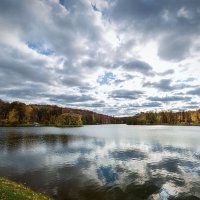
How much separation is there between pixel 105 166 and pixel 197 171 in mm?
16275

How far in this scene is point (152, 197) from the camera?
25.4m

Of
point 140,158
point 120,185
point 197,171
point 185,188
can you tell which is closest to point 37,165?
point 120,185

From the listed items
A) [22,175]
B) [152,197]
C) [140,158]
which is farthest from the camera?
[140,158]

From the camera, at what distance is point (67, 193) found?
2648cm

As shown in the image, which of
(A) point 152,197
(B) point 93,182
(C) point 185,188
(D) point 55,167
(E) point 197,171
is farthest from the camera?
(D) point 55,167

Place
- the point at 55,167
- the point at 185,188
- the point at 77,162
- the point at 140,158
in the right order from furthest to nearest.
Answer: the point at 140,158, the point at 77,162, the point at 55,167, the point at 185,188

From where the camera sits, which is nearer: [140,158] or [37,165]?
[37,165]

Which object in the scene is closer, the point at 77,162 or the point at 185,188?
the point at 185,188

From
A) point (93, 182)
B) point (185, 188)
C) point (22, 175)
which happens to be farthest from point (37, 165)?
point (185, 188)

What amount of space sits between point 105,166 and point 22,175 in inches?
587

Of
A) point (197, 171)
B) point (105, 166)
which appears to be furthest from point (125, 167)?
point (197, 171)

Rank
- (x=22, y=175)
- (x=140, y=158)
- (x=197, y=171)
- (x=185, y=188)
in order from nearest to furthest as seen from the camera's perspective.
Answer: (x=185, y=188), (x=22, y=175), (x=197, y=171), (x=140, y=158)

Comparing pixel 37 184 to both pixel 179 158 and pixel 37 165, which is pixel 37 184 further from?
pixel 179 158

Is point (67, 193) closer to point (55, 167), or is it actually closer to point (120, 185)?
point (120, 185)
